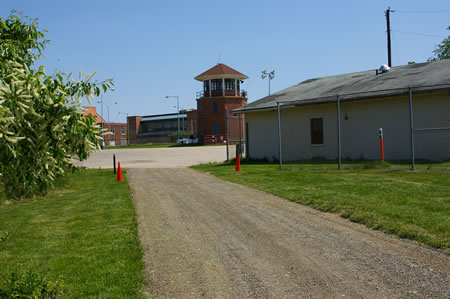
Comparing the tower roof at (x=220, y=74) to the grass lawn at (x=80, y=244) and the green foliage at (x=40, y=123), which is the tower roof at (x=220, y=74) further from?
the green foliage at (x=40, y=123)

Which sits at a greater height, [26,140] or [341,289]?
[26,140]

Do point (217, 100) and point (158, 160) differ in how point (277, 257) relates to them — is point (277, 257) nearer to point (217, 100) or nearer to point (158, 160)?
point (158, 160)

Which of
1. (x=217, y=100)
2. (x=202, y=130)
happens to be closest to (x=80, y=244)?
(x=217, y=100)

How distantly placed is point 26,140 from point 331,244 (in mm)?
4446

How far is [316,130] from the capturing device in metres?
21.9

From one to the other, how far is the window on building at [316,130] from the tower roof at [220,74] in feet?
153

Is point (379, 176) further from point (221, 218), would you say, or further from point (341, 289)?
point (341, 289)

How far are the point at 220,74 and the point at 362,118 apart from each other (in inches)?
1918

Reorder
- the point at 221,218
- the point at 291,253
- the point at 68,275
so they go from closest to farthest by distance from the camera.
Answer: the point at 68,275
the point at 291,253
the point at 221,218

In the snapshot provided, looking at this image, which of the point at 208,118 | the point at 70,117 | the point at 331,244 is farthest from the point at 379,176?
the point at 208,118

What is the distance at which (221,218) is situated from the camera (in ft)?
30.1

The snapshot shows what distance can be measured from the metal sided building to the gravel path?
8.75 meters

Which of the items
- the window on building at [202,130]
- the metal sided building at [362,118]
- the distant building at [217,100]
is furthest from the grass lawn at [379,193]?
the window on building at [202,130]

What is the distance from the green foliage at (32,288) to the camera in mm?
4922
